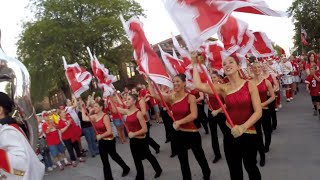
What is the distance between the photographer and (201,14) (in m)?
4.33

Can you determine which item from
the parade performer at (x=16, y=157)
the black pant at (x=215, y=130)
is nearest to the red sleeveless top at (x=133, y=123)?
the black pant at (x=215, y=130)

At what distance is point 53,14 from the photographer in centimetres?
4106

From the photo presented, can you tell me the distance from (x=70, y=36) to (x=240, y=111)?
37.0 metres

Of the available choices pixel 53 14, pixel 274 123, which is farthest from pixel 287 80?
pixel 53 14

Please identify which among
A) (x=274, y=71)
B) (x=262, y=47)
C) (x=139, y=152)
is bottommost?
(x=139, y=152)

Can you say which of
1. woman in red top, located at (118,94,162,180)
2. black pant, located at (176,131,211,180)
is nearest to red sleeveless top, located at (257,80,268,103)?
black pant, located at (176,131,211,180)

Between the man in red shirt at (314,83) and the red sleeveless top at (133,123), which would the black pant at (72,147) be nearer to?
the red sleeveless top at (133,123)

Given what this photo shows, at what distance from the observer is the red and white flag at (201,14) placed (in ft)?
13.9

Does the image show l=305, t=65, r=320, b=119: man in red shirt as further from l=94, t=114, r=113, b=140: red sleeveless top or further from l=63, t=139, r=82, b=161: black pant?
l=63, t=139, r=82, b=161: black pant

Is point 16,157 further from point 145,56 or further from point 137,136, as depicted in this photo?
point 145,56

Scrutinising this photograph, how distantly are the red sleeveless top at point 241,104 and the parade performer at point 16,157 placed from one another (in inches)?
96.2

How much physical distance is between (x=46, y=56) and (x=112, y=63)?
23.1 feet

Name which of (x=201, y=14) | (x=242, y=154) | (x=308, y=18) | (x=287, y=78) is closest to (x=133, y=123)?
(x=242, y=154)

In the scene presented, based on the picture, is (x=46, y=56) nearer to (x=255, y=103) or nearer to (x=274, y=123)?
(x=274, y=123)
